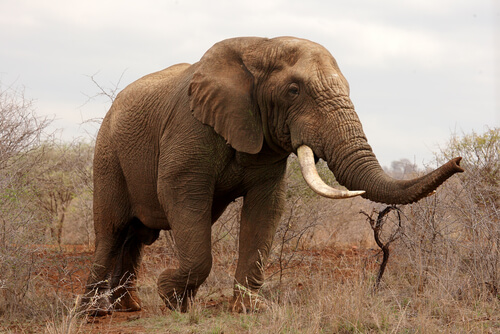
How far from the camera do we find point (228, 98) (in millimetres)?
6207

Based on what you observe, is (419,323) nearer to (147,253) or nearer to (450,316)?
(450,316)

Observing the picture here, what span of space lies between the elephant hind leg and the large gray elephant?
0.43m

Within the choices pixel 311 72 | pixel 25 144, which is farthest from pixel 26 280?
pixel 311 72

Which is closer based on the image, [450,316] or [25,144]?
[450,316]

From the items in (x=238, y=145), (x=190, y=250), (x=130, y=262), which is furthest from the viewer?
(x=130, y=262)

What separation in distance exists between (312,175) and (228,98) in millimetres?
1173

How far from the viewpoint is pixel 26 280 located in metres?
7.37

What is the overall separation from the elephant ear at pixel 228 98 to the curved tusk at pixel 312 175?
539mm

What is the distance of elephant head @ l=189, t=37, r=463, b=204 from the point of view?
5.42 metres

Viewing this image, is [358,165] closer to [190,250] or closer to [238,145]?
[238,145]

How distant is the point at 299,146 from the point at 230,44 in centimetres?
132

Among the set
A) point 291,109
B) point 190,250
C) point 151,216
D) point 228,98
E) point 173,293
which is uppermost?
point 228,98

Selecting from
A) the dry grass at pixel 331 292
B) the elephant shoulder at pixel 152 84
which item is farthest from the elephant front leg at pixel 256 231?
the elephant shoulder at pixel 152 84

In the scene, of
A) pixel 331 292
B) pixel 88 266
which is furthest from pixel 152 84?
pixel 331 292
